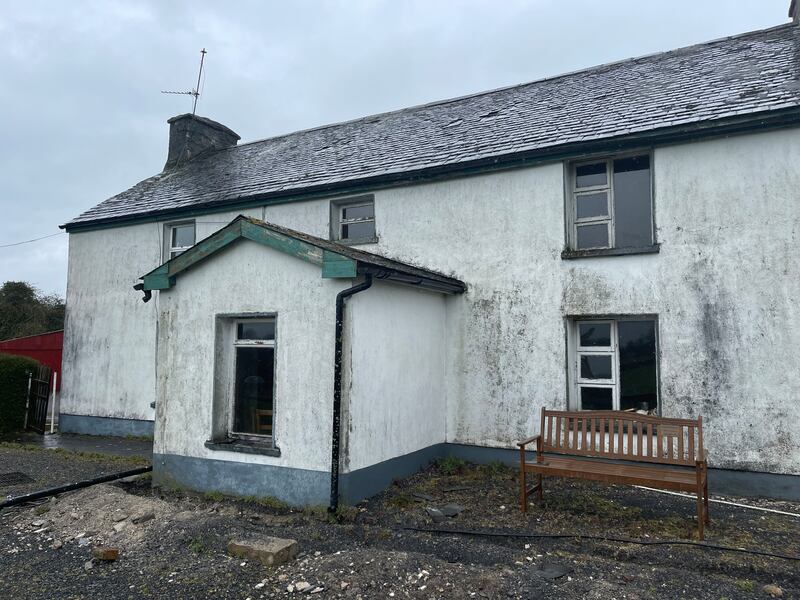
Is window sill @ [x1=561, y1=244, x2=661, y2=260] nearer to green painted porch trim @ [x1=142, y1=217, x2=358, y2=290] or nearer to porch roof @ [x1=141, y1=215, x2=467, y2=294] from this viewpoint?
porch roof @ [x1=141, y1=215, x2=467, y2=294]

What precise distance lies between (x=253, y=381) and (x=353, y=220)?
166 inches

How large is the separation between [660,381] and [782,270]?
214 cm

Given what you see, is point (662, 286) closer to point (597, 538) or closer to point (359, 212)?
point (597, 538)

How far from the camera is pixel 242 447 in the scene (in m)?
7.27

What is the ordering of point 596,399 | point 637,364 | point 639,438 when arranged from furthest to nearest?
point 596,399 < point 637,364 < point 639,438

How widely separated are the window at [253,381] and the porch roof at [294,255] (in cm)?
116

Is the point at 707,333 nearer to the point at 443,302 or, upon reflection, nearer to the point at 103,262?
the point at 443,302

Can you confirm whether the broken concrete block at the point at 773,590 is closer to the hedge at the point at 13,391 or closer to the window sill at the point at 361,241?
the window sill at the point at 361,241

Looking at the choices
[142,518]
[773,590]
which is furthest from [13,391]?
[773,590]

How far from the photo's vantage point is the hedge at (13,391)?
12852mm

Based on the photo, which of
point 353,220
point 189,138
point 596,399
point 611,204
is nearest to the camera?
point 596,399

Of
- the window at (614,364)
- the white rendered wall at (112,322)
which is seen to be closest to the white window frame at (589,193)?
the window at (614,364)

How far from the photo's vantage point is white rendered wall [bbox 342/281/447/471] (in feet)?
22.7

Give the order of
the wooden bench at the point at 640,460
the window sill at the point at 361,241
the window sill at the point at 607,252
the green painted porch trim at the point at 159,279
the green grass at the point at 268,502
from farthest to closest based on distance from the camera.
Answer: the window sill at the point at 361,241
the window sill at the point at 607,252
the green painted porch trim at the point at 159,279
the green grass at the point at 268,502
the wooden bench at the point at 640,460
